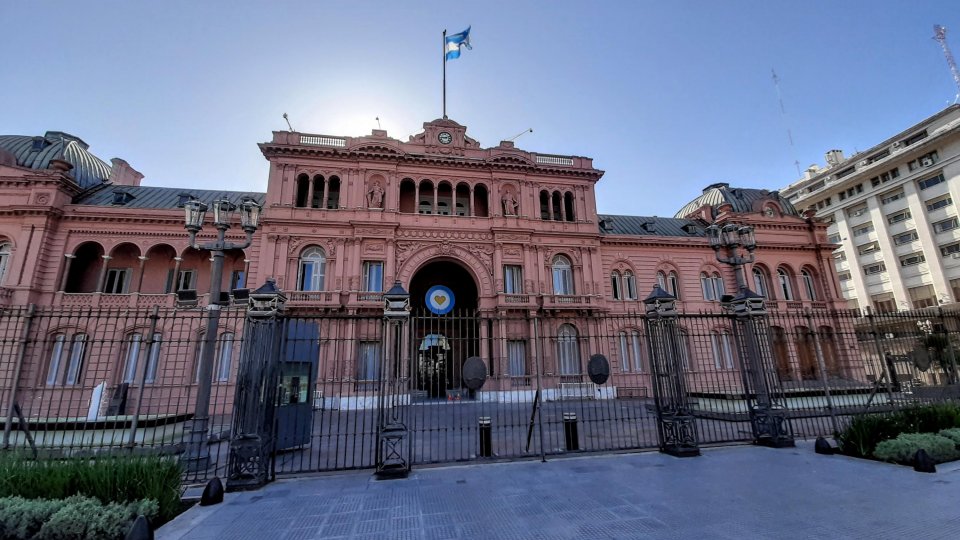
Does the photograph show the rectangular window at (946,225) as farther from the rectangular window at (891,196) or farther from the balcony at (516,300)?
the balcony at (516,300)

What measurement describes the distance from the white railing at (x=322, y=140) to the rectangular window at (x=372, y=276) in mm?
7745

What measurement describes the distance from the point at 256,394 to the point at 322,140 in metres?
20.0

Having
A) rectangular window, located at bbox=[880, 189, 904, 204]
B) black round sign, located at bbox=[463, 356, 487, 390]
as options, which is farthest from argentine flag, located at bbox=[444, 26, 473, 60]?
rectangular window, located at bbox=[880, 189, 904, 204]

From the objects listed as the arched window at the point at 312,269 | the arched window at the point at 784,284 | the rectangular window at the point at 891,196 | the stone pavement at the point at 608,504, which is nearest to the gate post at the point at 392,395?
the stone pavement at the point at 608,504

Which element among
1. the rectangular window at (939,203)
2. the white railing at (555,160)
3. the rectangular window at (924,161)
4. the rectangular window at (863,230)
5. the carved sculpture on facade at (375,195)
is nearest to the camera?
the carved sculpture on facade at (375,195)

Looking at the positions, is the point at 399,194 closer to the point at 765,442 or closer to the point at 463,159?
the point at 463,159

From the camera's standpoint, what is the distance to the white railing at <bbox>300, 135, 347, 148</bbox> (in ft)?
74.9

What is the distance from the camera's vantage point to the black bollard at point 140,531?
12.7 ft

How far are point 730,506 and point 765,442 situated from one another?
4632mm

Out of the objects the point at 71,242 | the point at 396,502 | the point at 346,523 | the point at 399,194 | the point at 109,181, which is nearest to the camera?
the point at 346,523

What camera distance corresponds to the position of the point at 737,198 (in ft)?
98.5

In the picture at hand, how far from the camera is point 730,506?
5.09 metres

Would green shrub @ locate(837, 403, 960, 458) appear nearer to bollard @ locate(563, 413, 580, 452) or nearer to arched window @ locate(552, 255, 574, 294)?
bollard @ locate(563, 413, 580, 452)

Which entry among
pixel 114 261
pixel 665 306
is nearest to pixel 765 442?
pixel 665 306
